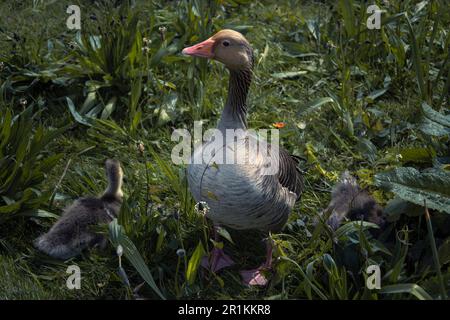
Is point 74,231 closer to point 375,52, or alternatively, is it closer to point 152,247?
point 152,247

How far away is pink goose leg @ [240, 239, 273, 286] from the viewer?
13.1ft

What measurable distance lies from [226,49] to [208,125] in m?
1.54

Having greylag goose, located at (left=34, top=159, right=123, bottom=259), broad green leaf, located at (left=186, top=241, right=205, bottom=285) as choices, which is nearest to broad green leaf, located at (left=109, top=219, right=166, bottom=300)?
broad green leaf, located at (left=186, top=241, right=205, bottom=285)

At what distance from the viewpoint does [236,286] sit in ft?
13.4

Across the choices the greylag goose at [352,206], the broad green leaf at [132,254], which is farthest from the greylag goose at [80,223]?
the greylag goose at [352,206]

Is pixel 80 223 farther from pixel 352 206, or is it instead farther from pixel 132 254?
pixel 352 206

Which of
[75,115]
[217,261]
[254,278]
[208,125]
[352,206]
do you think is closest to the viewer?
[254,278]

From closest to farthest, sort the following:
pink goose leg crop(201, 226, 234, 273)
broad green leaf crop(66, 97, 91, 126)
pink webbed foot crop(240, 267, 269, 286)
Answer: pink webbed foot crop(240, 267, 269, 286)
pink goose leg crop(201, 226, 234, 273)
broad green leaf crop(66, 97, 91, 126)

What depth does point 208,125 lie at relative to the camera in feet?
18.2

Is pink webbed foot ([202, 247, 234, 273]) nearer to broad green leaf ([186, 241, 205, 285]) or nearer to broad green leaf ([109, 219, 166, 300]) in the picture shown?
broad green leaf ([186, 241, 205, 285])

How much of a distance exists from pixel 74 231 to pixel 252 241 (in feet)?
3.99

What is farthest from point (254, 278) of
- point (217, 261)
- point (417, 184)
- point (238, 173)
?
point (417, 184)

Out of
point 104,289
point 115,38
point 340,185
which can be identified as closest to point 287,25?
point 115,38

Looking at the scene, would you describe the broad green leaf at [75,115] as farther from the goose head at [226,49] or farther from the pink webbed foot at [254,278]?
the pink webbed foot at [254,278]
